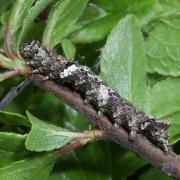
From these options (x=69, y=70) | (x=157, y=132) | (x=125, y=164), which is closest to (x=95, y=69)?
(x=69, y=70)

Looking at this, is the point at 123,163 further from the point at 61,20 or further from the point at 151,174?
the point at 61,20

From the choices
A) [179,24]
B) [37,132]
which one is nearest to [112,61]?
[37,132]

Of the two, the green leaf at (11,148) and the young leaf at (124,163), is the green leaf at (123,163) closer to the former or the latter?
the young leaf at (124,163)

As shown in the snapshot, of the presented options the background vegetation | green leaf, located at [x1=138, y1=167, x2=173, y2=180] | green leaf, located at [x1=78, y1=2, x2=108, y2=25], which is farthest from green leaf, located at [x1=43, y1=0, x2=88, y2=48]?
green leaf, located at [x1=138, y1=167, x2=173, y2=180]

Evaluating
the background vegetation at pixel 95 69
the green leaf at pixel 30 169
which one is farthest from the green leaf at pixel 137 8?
the green leaf at pixel 30 169

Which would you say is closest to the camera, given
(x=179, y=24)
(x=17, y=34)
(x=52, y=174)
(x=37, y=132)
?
(x=37, y=132)

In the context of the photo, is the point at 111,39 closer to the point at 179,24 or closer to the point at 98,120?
the point at 98,120
